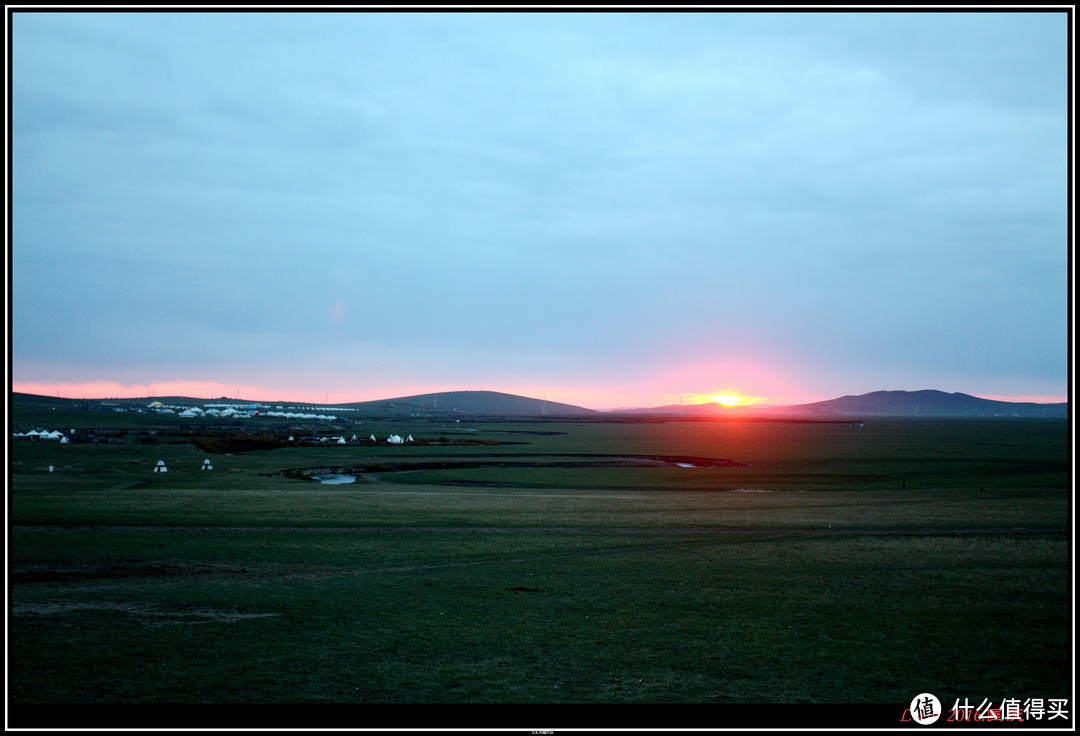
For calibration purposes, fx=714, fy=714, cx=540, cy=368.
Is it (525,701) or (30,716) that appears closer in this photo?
(30,716)

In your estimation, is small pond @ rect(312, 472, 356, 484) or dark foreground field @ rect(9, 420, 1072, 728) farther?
small pond @ rect(312, 472, 356, 484)

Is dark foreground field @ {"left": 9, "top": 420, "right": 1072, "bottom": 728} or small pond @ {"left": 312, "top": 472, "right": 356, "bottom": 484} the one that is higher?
dark foreground field @ {"left": 9, "top": 420, "right": 1072, "bottom": 728}

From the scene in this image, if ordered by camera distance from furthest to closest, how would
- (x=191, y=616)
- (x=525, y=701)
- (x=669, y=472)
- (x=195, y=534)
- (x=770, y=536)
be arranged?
(x=669, y=472)
(x=770, y=536)
(x=195, y=534)
(x=191, y=616)
(x=525, y=701)

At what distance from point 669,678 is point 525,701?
2.33m

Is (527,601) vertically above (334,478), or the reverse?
(527,601)

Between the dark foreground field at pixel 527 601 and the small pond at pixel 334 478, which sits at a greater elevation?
the dark foreground field at pixel 527 601

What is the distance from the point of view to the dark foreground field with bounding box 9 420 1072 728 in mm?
10562

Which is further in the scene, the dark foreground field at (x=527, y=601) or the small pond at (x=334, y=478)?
the small pond at (x=334, y=478)

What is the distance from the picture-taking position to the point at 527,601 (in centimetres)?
1533

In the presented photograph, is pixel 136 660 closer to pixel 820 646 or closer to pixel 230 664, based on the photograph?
pixel 230 664

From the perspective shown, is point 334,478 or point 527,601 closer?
point 527,601

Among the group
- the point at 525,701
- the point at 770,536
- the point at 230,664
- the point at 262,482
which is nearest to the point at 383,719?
the point at 525,701

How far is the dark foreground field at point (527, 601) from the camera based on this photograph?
10562 millimetres

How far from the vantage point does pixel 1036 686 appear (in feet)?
35.7
